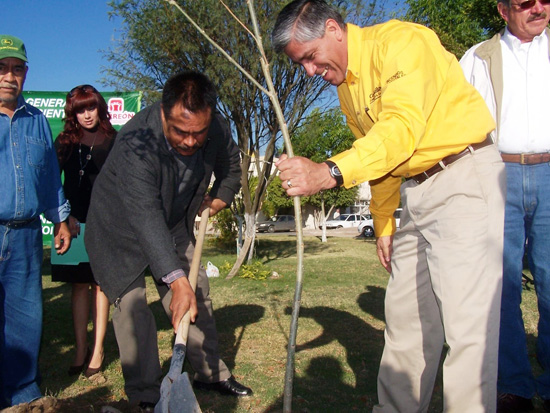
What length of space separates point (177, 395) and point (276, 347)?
241 cm

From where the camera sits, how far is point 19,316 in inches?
127

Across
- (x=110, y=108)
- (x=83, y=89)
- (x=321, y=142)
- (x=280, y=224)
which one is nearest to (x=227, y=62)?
(x=110, y=108)

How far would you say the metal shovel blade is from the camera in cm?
226

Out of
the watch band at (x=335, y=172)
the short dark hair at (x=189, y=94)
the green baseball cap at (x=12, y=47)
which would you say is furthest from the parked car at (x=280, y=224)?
the watch band at (x=335, y=172)

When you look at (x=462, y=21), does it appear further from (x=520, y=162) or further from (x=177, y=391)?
(x=177, y=391)

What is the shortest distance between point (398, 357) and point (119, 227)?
187 cm

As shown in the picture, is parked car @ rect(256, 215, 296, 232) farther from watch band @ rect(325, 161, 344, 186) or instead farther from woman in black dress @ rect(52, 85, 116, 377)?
watch band @ rect(325, 161, 344, 186)

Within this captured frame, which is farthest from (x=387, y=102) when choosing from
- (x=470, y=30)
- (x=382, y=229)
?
(x=470, y=30)

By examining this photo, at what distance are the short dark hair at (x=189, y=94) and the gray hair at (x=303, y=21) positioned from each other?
1.99 feet

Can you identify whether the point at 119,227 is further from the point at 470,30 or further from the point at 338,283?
the point at 470,30

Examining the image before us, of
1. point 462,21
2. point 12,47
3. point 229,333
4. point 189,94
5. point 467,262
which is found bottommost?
point 229,333

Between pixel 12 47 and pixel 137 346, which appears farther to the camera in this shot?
pixel 137 346

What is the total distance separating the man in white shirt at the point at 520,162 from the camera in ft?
10.2

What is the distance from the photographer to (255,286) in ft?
28.0
